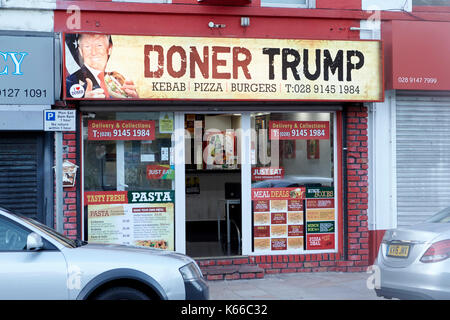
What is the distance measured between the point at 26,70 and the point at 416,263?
626 centimetres

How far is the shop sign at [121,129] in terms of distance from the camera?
10.9m

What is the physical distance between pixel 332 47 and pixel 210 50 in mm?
2006

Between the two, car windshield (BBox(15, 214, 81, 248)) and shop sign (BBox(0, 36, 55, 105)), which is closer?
car windshield (BBox(15, 214, 81, 248))

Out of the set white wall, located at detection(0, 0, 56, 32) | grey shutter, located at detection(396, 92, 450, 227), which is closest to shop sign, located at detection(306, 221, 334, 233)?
grey shutter, located at detection(396, 92, 450, 227)

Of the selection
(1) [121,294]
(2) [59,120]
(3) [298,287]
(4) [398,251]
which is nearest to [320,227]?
(3) [298,287]

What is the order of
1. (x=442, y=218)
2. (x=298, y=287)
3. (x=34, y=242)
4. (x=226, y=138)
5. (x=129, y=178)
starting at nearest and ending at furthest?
(x=34, y=242), (x=442, y=218), (x=298, y=287), (x=129, y=178), (x=226, y=138)

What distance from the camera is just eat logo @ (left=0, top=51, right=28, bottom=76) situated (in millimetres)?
10062

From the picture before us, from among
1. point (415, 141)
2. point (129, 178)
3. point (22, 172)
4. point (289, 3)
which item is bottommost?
point (129, 178)

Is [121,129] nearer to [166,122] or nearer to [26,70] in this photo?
[166,122]

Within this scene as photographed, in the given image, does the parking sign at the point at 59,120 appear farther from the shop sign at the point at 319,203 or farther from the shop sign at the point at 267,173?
the shop sign at the point at 319,203

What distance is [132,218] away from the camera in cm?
1091

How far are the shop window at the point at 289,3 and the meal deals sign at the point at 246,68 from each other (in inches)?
33.6

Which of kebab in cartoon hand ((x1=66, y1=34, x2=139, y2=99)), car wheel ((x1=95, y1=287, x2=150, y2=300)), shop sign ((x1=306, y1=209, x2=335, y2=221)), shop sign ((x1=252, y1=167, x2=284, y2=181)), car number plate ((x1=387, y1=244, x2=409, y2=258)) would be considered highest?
kebab in cartoon hand ((x1=66, y1=34, x2=139, y2=99))

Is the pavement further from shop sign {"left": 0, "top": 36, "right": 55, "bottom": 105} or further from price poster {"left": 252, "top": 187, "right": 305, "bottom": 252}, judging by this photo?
shop sign {"left": 0, "top": 36, "right": 55, "bottom": 105}
